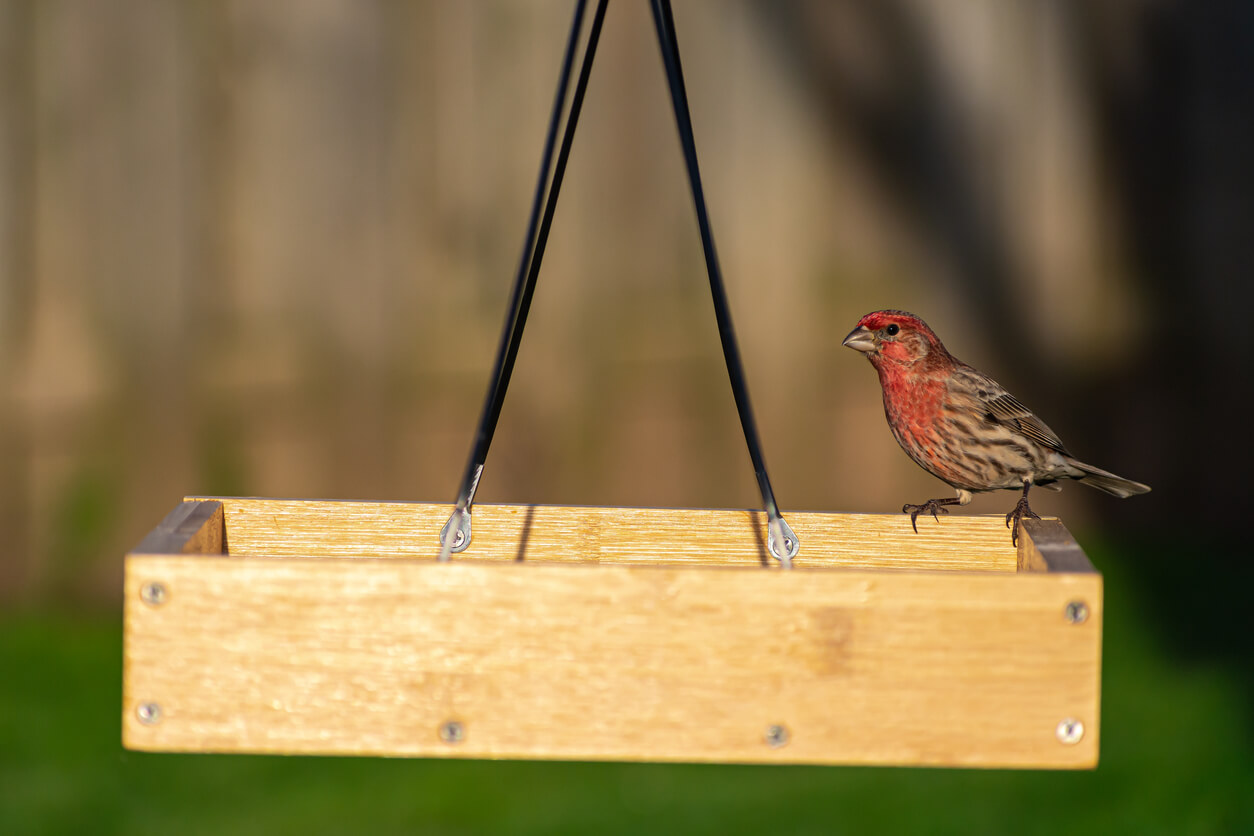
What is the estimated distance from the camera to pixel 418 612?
1.74 m

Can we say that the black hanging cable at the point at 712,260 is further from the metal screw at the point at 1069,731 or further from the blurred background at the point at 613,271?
the blurred background at the point at 613,271

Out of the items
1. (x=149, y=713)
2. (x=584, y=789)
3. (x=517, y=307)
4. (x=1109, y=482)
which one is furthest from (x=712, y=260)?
(x=584, y=789)

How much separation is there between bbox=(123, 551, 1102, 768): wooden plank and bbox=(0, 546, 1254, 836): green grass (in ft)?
5.50

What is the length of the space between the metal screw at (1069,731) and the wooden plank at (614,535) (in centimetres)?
61

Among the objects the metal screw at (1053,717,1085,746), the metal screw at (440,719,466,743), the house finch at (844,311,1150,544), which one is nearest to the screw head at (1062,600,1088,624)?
the metal screw at (1053,717,1085,746)

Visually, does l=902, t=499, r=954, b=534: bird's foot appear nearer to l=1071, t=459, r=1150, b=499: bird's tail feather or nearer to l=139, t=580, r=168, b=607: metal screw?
l=1071, t=459, r=1150, b=499: bird's tail feather

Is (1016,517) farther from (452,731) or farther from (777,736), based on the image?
(452,731)

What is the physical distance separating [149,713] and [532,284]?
2.88 feet

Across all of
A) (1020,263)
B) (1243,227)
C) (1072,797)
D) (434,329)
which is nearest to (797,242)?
(1020,263)

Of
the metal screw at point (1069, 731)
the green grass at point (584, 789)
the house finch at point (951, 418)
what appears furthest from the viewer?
the green grass at point (584, 789)

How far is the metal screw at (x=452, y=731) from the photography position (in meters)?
1.74

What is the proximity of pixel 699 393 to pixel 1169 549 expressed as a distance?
1796mm

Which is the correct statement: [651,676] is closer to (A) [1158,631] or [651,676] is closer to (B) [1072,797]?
(B) [1072,797]

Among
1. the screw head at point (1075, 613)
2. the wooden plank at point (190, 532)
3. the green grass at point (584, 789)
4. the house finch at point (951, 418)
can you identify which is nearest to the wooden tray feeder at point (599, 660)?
the screw head at point (1075, 613)
